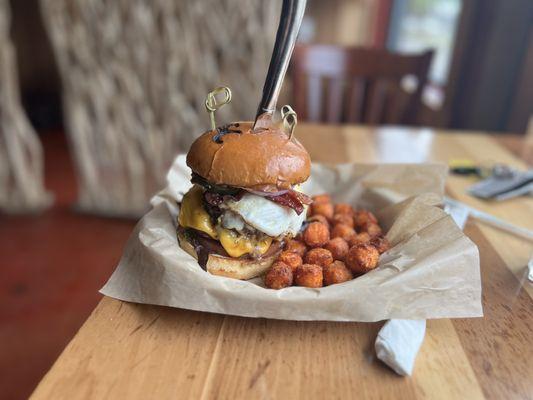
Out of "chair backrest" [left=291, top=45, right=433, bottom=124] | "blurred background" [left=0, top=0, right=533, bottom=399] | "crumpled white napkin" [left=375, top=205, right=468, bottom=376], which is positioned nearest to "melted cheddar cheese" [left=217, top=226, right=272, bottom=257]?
"crumpled white napkin" [left=375, top=205, right=468, bottom=376]

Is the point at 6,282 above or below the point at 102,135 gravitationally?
below

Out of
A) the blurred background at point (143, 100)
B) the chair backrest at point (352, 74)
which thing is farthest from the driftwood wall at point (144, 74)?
the chair backrest at point (352, 74)

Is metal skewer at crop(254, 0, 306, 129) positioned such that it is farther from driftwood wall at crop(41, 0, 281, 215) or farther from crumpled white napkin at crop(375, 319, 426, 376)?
driftwood wall at crop(41, 0, 281, 215)

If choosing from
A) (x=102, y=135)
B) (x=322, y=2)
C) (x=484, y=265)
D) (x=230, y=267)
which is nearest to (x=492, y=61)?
(x=322, y=2)

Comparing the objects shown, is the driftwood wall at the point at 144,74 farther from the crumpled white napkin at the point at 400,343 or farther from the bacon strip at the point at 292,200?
the crumpled white napkin at the point at 400,343

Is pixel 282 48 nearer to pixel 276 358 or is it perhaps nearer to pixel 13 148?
pixel 276 358

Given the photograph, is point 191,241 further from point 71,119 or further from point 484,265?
point 71,119
